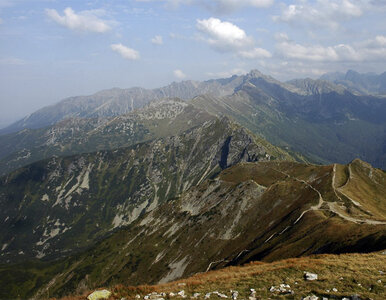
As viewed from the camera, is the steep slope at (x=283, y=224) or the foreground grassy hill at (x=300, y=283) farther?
the steep slope at (x=283, y=224)

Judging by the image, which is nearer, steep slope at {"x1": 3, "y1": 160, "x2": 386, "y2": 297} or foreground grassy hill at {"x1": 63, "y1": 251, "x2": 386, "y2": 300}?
foreground grassy hill at {"x1": 63, "y1": 251, "x2": 386, "y2": 300}

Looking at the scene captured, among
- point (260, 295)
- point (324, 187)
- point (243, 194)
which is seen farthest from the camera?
point (243, 194)

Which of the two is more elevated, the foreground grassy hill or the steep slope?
the foreground grassy hill

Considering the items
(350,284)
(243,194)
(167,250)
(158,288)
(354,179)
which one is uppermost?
(350,284)

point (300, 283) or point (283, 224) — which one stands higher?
point (300, 283)

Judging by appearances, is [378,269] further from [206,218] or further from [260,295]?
[206,218]

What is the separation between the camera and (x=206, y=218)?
196625mm

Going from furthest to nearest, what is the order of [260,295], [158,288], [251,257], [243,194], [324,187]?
[243,194] < [324,187] < [251,257] < [158,288] < [260,295]

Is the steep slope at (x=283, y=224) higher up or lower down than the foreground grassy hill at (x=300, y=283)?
lower down

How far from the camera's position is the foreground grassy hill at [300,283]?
28.0 metres

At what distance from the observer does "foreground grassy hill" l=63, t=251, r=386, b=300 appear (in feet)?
92.0

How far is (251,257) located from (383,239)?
162ft

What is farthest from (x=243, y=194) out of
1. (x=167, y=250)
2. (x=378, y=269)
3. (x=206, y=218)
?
(x=378, y=269)

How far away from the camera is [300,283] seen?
102ft
